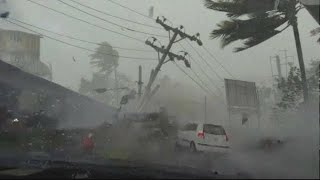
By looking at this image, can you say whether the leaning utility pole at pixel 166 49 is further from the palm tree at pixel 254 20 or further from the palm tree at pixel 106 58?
the palm tree at pixel 254 20

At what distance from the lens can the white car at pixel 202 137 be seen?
1766 cm

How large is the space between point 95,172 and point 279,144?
11.9ft

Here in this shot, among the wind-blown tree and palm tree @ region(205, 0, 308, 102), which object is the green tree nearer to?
palm tree @ region(205, 0, 308, 102)

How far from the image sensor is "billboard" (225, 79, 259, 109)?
16.3m

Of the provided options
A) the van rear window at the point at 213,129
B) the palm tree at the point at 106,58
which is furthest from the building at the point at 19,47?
the van rear window at the point at 213,129

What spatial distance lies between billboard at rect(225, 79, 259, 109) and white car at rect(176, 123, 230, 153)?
1.25m

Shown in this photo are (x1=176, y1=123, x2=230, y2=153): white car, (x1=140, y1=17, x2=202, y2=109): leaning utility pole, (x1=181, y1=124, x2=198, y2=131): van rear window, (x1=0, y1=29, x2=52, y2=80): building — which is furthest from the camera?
(x1=0, y1=29, x2=52, y2=80): building

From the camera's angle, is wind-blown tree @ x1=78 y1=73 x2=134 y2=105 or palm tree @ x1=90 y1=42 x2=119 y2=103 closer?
palm tree @ x1=90 y1=42 x2=119 y2=103

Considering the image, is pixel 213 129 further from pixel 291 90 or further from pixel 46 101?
pixel 46 101

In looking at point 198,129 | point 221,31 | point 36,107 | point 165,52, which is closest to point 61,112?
point 36,107

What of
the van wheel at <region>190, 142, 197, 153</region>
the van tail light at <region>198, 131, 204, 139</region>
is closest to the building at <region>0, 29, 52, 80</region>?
the van wheel at <region>190, 142, 197, 153</region>

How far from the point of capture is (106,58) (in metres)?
35.2

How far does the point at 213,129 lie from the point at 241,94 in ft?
7.57

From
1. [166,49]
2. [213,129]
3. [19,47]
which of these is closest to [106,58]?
[166,49]
